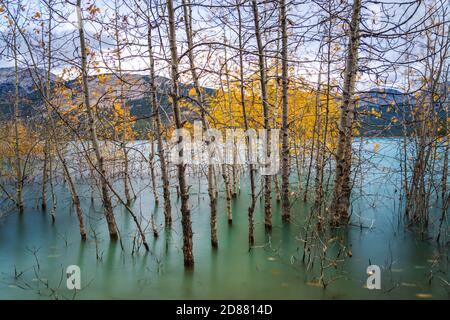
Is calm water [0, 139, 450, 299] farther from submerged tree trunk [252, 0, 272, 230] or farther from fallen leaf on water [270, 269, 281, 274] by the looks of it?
submerged tree trunk [252, 0, 272, 230]

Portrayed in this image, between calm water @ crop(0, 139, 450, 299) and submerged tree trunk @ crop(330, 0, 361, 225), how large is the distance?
25.6 inches

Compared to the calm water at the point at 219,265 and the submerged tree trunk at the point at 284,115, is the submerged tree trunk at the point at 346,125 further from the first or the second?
the submerged tree trunk at the point at 284,115

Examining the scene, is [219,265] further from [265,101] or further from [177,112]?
[265,101]

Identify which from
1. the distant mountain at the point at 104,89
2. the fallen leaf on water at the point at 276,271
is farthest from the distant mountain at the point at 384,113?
the distant mountain at the point at 104,89

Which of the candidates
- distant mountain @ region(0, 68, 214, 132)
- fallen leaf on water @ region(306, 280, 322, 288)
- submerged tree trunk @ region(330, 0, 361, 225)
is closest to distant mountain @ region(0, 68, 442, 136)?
distant mountain @ region(0, 68, 214, 132)

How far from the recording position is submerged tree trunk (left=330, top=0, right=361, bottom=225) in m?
5.39

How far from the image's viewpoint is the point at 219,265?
18.1 feet

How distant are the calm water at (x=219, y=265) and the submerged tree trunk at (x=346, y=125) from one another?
65 centimetres

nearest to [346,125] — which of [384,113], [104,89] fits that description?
[384,113]

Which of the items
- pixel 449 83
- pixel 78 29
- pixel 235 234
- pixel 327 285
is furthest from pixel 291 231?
pixel 78 29

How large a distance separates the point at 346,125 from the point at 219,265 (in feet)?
10.8
